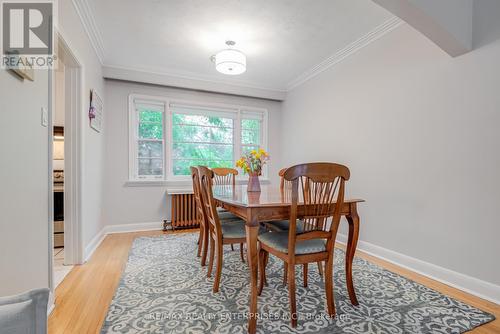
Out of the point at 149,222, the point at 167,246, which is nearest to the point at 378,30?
the point at 167,246

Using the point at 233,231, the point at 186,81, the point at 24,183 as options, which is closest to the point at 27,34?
the point at 24,183

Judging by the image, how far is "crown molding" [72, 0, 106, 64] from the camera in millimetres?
2246

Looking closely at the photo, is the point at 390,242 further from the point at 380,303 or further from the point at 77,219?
the point at 77,219

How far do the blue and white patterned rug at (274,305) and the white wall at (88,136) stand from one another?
0.90m

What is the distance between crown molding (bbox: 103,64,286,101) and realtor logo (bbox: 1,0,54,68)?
1.90 m

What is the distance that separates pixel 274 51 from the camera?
3.20m

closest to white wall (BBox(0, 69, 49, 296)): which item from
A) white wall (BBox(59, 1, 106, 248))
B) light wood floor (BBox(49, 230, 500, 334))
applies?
light wood floor (BBox(49, 230, 500, 334))

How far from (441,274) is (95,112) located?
409cm

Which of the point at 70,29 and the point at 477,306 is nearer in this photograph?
the point at 477,306

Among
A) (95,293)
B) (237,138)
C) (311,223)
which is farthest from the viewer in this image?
(237,138)

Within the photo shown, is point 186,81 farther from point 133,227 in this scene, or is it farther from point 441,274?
point 441,274

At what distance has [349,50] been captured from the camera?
123 inches

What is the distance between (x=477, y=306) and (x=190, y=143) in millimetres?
3995

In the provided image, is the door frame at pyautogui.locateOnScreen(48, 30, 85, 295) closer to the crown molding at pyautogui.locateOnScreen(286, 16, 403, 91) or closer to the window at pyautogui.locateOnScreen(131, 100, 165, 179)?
the window at pyautogui.locateOnScreen(131, 100, 165, 179)
